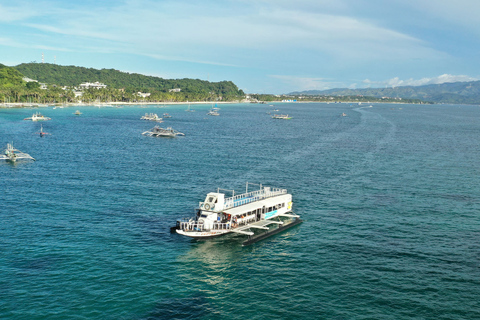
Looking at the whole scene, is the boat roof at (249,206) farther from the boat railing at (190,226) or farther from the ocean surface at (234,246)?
the boat railing at (190,226)

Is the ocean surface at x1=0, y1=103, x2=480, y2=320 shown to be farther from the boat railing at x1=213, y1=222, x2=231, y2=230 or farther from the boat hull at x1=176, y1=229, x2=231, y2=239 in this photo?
the boat railing at x1=213, y1=222, x2=231, y2=230

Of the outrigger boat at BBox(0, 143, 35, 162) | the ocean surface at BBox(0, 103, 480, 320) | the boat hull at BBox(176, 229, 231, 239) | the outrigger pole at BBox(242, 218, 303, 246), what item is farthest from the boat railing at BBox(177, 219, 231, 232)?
the outrigger boat at BBox(0, 143, 35, 162)

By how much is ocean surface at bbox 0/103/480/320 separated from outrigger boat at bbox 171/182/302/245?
5.32 feet

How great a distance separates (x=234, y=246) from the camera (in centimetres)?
5756

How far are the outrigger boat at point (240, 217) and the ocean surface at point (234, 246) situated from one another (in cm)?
162

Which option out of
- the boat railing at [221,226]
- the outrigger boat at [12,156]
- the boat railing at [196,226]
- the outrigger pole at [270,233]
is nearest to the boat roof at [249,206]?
the boat railing at [221,226]

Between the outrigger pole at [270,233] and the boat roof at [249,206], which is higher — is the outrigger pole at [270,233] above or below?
below

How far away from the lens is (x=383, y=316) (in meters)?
40.4

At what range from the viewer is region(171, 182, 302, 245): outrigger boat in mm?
59531

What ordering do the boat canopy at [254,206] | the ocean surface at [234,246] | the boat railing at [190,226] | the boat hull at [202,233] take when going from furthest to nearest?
the boat canopy at [254,206]
the boat railing at [190,226]
the boat hull at [202,233]
the ocean surface at [234,246]

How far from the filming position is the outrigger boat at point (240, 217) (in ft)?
195

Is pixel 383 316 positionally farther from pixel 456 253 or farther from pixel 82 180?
pixel 82 180

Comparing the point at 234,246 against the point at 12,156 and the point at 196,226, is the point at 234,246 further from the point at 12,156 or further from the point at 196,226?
the point at 12,156

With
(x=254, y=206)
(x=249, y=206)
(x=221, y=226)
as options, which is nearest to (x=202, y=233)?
(x=221, y=226)
